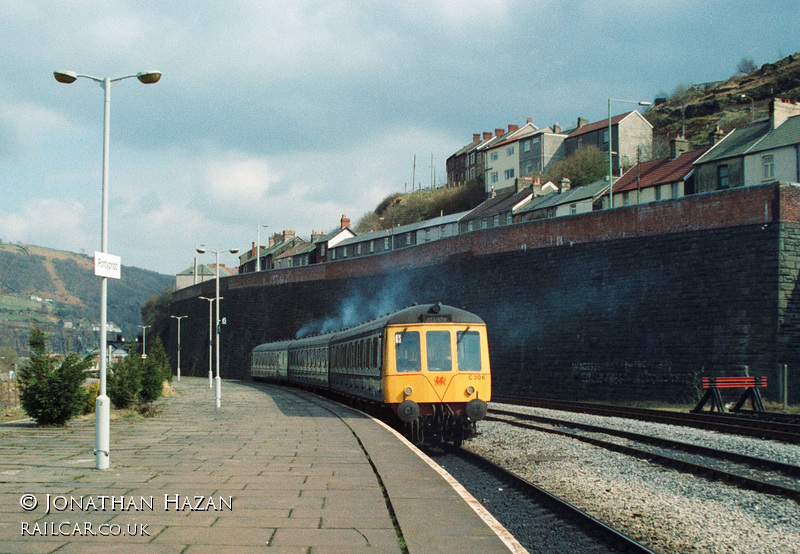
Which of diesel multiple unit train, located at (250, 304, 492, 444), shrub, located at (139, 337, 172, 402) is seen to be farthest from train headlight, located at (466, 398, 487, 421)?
shrub, located at (139, 337, 172, 402)

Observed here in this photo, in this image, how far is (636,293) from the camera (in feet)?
89.4

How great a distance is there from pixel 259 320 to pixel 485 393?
43.1 metres

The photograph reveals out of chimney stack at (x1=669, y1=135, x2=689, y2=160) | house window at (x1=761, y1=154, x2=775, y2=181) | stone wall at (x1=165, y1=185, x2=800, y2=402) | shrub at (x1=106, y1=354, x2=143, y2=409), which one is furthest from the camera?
chimney stack at (x1=669, y1=135, x2=689, y2=160)

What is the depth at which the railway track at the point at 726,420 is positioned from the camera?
1370 cm

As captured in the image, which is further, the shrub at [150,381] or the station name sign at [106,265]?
the shrub at [150,381]

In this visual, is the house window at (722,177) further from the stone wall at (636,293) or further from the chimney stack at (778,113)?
the stone wall at (636,293)

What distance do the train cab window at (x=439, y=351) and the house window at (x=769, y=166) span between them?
97.5ft

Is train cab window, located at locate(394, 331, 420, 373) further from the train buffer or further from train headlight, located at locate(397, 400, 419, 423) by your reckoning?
the train buffer

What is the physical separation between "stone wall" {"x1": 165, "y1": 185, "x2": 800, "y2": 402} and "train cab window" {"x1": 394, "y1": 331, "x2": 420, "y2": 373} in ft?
44.9

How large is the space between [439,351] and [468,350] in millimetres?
622

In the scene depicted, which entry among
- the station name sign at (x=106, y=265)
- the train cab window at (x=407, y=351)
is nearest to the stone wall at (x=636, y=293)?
the train cab window at (x=407, y=351)

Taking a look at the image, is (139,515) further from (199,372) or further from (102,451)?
(199,372)

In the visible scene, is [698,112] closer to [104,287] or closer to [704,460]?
[704,460]

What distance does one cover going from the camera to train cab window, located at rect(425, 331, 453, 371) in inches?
563
